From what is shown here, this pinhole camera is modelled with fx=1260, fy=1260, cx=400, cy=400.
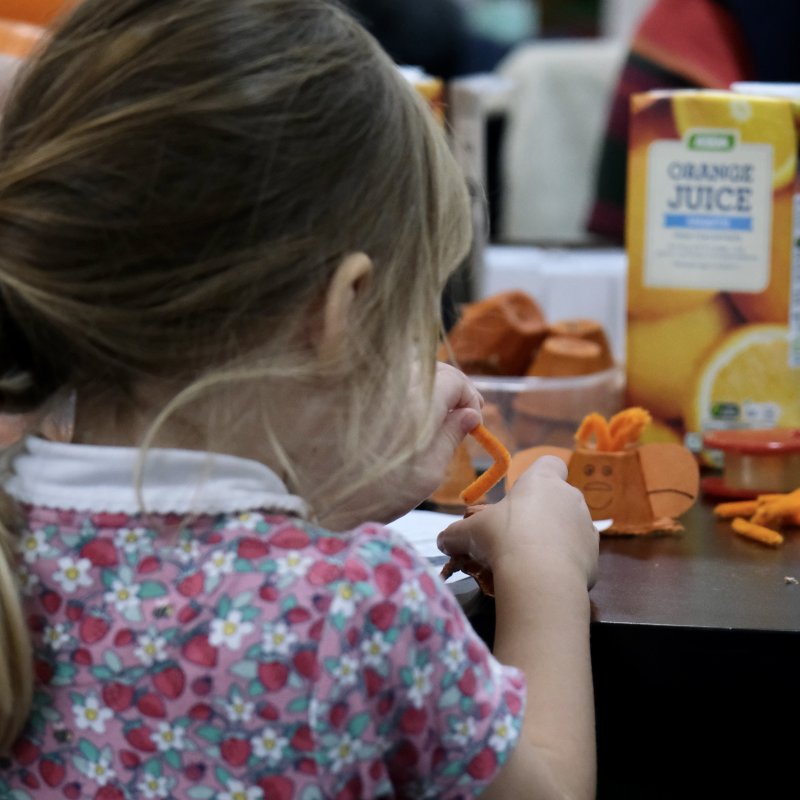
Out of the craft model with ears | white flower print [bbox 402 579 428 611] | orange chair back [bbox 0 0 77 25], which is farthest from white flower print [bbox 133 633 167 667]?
orange chair back [bbox 0 0 77 25]

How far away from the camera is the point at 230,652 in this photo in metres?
0.57

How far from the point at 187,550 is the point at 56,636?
3.2 inches

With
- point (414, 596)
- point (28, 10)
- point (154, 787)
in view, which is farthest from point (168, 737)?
point (28, 10)

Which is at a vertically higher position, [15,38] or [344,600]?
[15,38]

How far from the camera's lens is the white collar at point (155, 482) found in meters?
0.61

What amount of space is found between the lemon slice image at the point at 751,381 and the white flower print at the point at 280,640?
1.89 ft

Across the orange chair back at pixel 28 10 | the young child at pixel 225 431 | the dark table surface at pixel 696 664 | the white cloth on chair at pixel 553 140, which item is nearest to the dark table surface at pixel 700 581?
the dark table surface at pixel 696 664

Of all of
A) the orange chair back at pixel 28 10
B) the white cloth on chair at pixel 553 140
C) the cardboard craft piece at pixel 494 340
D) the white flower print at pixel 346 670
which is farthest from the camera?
the white cloth on chair at pixel 553 140

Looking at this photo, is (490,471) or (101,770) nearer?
(101,770)

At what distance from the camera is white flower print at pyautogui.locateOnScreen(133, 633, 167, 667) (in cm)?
59

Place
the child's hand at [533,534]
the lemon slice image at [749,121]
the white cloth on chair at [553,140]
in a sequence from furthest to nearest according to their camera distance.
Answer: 1. the white cloth on chair at [553,140]
2. the lemon slice image at [749,121]
3. the child's hand at [533,534]

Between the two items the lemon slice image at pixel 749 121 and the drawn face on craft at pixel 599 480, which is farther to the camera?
the lemon slice image at pixel 749 121

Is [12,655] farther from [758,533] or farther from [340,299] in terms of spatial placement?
[758,533]

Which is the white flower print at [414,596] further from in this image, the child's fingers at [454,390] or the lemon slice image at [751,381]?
the lemon slice image at [751,381]
